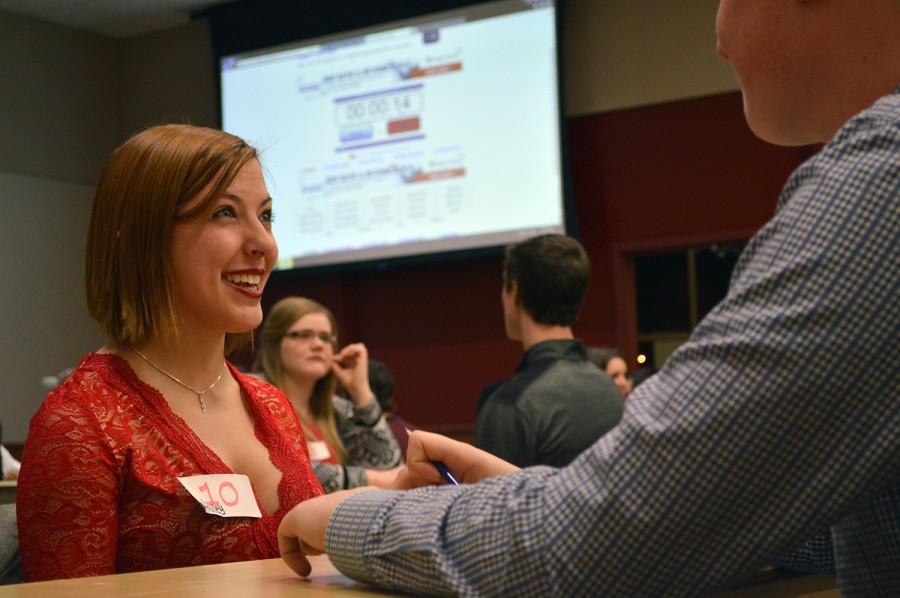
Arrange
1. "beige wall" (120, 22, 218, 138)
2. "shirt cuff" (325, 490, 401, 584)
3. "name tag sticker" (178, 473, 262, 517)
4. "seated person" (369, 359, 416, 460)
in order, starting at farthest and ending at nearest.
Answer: "beige wall" (120, 22, 218, 138) < "seated person" (369, 359, 416, 460) < "name tag sticker" (178, 473, 262, 517) < "shirt cuff" (325, 490, 401, 584)

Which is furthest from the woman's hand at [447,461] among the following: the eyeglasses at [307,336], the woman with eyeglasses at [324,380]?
the eyeglasses at [307,336]

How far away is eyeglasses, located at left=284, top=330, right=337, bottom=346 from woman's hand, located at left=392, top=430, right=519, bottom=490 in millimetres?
3500

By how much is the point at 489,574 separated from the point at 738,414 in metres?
0.22

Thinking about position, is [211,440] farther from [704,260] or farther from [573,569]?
[704,260]

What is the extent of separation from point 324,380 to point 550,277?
1443 millimetres

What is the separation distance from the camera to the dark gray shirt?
3.24 metres

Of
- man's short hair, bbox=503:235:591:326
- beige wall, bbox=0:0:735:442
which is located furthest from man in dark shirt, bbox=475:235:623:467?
beige wall, bbox=0:0:735:442

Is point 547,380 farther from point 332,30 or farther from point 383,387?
point 332,30

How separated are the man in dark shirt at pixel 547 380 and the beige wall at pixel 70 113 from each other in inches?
136

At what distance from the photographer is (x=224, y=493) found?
189cm

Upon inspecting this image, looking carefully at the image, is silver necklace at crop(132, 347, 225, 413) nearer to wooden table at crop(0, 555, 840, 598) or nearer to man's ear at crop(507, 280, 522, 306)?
wooden table at crop(0, 555, 840, 598)

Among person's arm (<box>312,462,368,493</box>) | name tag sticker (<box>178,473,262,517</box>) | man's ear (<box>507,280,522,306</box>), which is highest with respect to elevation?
man's ear (<box>507,280,522,306</box>)

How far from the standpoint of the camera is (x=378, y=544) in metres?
0.98

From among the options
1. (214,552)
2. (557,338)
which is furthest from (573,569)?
(557,338)
